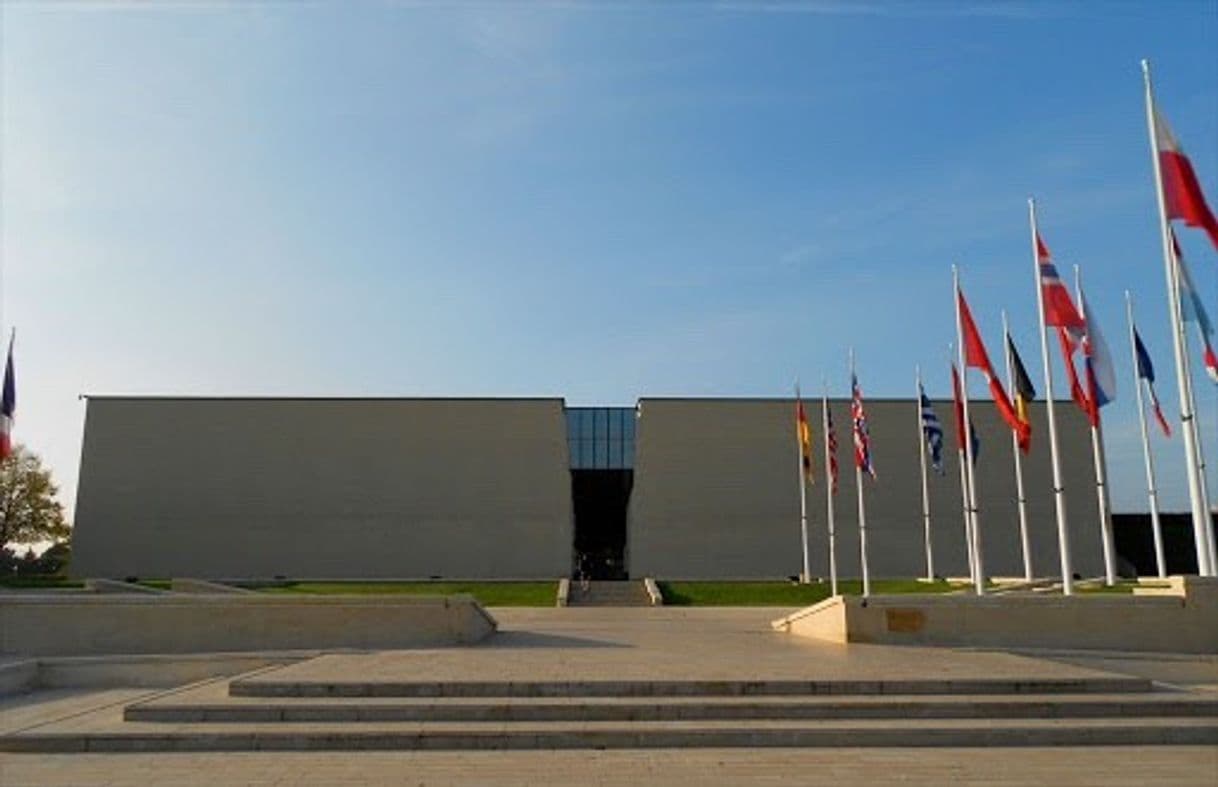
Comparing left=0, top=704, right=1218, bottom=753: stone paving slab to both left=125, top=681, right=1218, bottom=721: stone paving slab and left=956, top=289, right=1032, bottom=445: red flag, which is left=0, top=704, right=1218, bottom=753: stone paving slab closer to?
left=125, top=681, right=1218, bottom=721: stone paving slab

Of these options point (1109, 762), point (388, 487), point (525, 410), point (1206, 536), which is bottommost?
point (1109, 762)

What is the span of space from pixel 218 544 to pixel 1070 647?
A: 33858 millimetres

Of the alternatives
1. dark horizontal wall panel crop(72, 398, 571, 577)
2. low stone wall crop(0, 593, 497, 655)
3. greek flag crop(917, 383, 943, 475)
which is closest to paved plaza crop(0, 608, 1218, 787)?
low stone wall crop(0, 593, 497, 655)

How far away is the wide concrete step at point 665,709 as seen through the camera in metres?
9.11

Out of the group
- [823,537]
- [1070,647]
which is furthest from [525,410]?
[1070,647]

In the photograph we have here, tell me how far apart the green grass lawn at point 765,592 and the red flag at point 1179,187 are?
52.0 feet

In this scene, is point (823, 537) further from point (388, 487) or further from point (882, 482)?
point (388, 487)

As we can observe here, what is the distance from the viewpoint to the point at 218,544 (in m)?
39.9

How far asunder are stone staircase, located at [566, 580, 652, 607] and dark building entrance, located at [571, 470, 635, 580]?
8.45m

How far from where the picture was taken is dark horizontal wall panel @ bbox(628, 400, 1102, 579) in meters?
40.0

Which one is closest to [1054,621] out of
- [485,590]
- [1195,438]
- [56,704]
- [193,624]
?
[1195,438]

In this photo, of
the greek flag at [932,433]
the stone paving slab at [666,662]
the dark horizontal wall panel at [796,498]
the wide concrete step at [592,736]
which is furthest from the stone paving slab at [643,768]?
the dark horizontal wall panel at [796,498]

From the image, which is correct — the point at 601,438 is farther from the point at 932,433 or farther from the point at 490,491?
the point at 932,433

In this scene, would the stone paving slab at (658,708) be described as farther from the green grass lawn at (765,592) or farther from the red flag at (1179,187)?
the green grass lawn at (765,592)
